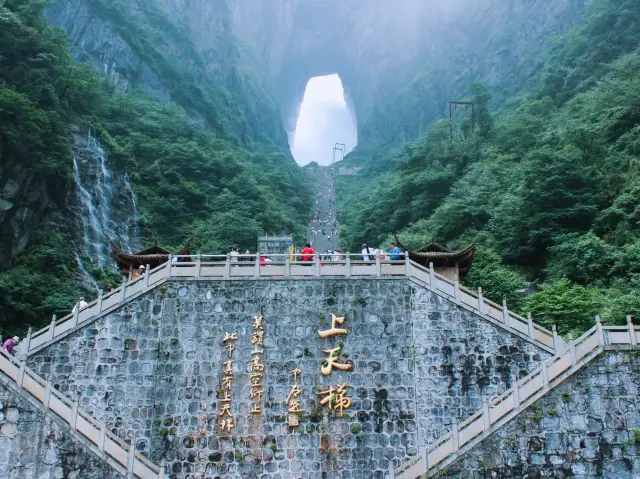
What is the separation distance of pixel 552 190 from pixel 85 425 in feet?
56.5

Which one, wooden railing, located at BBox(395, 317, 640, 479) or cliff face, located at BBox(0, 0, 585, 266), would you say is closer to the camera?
wooden railing, located at BBox(395, 317, 640, 479)

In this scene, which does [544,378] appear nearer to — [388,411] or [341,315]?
[388,411]

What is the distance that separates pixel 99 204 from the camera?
26906 millimetres

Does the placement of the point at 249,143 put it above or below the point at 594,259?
above

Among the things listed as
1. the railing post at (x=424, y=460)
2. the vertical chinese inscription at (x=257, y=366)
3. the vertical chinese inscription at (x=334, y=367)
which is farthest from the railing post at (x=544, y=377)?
the vertical chinese inscription at (x=257, y=366)

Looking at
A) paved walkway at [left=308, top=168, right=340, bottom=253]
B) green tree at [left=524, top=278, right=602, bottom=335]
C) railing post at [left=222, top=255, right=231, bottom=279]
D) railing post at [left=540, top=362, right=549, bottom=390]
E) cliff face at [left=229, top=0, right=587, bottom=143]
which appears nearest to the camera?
railing post at [left=540, top=362, right=549, bottom=390]

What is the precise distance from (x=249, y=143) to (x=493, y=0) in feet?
115

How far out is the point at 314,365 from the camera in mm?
13797

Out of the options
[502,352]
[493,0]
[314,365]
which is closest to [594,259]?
[502,352]

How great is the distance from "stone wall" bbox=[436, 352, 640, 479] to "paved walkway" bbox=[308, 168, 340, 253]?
79.2ft

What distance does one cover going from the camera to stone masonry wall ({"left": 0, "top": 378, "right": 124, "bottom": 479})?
11.0 m

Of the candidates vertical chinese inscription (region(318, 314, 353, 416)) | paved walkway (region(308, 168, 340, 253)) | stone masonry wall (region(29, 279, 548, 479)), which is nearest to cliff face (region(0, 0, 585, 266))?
paved walkway (region(308, 168, 340, 253))

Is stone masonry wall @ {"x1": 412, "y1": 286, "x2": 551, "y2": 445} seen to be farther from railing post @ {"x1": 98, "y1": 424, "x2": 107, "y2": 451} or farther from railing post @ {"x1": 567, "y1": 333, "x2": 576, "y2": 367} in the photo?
railing post @ {"x1": 98, "y1": 424, "x2": 107, "y2": 451}

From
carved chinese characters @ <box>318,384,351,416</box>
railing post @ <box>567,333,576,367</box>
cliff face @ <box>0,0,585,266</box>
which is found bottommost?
carved chinese characters @ <box>318,384,351,416</box>
